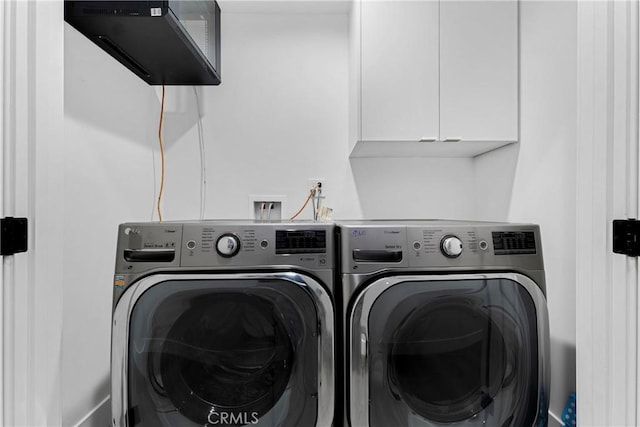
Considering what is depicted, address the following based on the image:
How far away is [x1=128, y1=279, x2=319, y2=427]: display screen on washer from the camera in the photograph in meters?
1.07

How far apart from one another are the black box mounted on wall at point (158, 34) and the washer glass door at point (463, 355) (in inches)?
45.4

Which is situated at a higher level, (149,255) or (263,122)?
(263,122)

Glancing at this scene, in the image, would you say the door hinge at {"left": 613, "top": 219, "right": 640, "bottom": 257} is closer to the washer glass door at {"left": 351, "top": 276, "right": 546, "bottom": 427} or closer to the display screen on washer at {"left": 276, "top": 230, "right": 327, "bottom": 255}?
the washer glass door at {"left": 351, "top": 276, "right": 546, "bottom": 427}

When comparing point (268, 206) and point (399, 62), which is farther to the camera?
point (268, 206)

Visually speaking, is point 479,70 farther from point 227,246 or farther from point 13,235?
point 13,235

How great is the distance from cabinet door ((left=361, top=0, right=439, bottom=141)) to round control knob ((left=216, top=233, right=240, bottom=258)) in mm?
792

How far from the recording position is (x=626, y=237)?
31.9 inches

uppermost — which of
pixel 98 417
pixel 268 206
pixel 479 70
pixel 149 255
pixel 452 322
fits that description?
pixel 479 70

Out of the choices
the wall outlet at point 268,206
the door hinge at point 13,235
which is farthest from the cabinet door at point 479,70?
the door hinge at point 13,235

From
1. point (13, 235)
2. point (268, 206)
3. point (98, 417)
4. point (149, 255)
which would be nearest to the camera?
point (13, 235)

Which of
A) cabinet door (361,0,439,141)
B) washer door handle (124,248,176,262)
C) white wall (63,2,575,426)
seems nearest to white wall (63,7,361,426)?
white wall (63,2,575,426)

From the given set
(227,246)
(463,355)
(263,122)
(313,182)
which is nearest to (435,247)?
(463,355)
